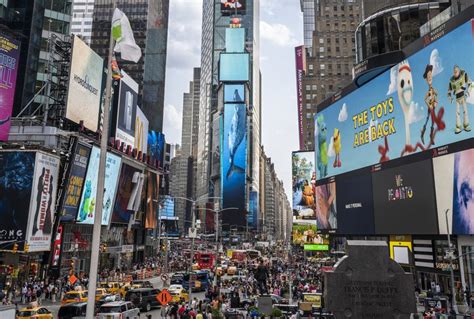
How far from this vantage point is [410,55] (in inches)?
1654

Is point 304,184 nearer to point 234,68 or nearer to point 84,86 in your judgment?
point 84,86

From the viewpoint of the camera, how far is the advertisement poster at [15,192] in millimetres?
39344

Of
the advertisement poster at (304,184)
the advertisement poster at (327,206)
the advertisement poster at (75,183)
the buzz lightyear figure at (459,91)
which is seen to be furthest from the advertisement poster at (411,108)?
the advertisement poster at (75,183)

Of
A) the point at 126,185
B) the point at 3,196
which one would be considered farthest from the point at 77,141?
the point at 126,185

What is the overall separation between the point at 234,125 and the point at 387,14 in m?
126

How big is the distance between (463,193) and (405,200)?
27.6ft

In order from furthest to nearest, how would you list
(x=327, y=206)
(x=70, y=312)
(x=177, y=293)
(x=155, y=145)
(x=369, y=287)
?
(x=155, y=145) → (x=327, y=206) → (x=177, y=293) → (x=70, y=312) → (x=369, y=287)

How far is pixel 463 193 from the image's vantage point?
112ft

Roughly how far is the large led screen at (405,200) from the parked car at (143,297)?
25.2 metres

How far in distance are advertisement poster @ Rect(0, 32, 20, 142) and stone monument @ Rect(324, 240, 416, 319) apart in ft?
129

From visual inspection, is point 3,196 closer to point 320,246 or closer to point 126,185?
point 126,185

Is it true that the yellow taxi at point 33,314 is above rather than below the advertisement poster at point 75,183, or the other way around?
below

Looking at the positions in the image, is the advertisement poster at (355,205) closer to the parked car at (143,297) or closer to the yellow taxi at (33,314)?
the parked car at (143,297)

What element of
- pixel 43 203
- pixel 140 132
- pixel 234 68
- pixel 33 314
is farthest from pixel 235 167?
pixel 33 314
